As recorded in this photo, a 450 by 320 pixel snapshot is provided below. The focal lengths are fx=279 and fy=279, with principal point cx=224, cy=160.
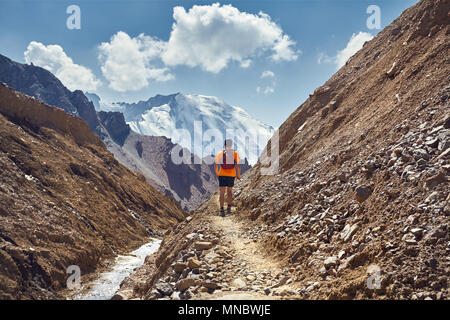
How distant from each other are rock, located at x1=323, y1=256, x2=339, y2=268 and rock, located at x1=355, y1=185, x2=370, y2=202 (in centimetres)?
154

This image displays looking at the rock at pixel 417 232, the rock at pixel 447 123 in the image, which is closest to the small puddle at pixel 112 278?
the rock at pixel 417 232

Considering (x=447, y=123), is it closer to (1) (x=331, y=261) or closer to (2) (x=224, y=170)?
(1) (x=331, y=261)

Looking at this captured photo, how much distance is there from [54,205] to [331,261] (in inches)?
715

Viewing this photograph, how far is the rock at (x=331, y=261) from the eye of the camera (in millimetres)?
4417

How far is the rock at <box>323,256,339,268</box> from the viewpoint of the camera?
4.42 meters

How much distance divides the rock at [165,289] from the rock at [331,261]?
116 inches

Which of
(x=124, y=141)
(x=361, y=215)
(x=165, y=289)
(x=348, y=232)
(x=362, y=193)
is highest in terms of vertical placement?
(x=124, y=141)

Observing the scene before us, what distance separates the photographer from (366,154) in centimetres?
683

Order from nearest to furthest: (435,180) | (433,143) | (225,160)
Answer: (435,180), (433,143), (225,160)

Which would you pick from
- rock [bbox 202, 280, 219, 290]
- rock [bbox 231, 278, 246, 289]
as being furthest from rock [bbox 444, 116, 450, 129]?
rock [bbox 202, 280, 219, 290]

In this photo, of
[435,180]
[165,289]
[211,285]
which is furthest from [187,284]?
[435,180]

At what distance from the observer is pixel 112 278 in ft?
49.3

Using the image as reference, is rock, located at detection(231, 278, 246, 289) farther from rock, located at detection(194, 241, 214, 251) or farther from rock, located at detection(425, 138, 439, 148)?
rock, located at detection(425, 138, 439, 148)

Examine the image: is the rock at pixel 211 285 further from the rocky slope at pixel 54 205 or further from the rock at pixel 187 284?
the rocky slope at pixel 54 205
